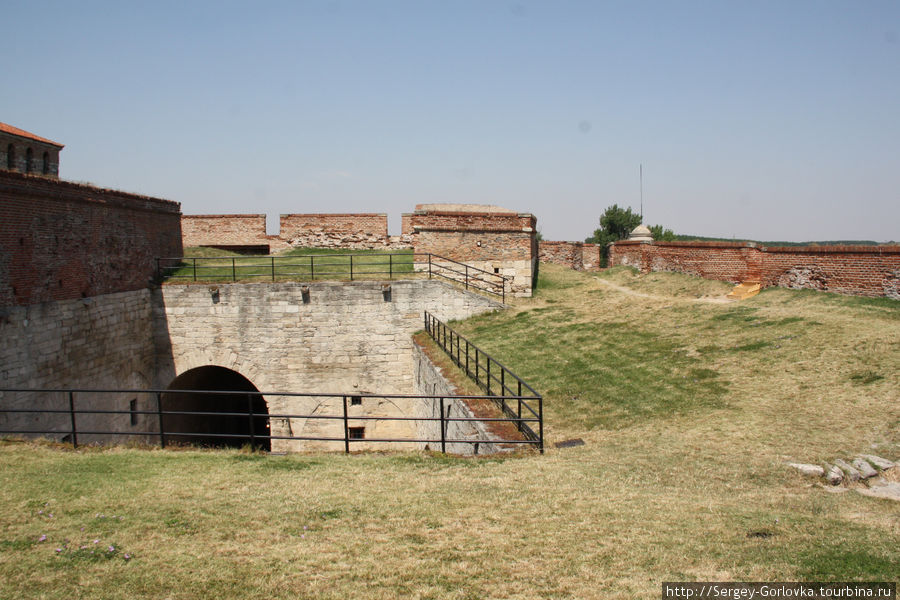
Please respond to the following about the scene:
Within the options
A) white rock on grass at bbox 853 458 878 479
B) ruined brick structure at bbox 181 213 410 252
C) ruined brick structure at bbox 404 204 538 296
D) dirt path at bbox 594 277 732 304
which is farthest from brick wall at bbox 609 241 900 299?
ruined brick structure at bbox 181 213 410 252

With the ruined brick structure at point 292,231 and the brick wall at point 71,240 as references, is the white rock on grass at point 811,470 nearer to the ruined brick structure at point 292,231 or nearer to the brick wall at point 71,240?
the brick wall at point 71,240

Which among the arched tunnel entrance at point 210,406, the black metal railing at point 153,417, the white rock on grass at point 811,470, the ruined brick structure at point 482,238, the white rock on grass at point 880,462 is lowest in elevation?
the arched tunnel entrance at point 210,406

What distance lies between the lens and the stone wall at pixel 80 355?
11.6 meters

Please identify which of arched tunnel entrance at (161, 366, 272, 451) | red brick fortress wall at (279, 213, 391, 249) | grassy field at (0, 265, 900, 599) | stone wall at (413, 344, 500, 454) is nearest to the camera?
grassy field at (0, 265, 900, 599)

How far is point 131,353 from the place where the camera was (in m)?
16.1

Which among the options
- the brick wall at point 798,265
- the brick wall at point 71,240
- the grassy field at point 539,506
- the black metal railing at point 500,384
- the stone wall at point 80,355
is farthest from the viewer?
the brick wall at point 798,265

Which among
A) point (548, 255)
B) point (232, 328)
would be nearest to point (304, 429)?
point (232, 328)

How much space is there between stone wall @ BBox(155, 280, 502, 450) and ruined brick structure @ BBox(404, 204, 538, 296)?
2311 millimetres

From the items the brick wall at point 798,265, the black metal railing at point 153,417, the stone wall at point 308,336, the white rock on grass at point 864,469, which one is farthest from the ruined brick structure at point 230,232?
the white rock on grass at point 864,469

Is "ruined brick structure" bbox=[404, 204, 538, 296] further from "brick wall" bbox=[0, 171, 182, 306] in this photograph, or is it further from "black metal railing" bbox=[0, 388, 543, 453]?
"brick wall" bbox=[0, 171, 182, 306]

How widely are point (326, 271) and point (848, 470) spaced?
51.3ft

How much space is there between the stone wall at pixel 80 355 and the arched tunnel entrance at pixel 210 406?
959mm

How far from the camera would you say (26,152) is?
98.8 feet

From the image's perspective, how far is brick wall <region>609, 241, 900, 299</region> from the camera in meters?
12.7
